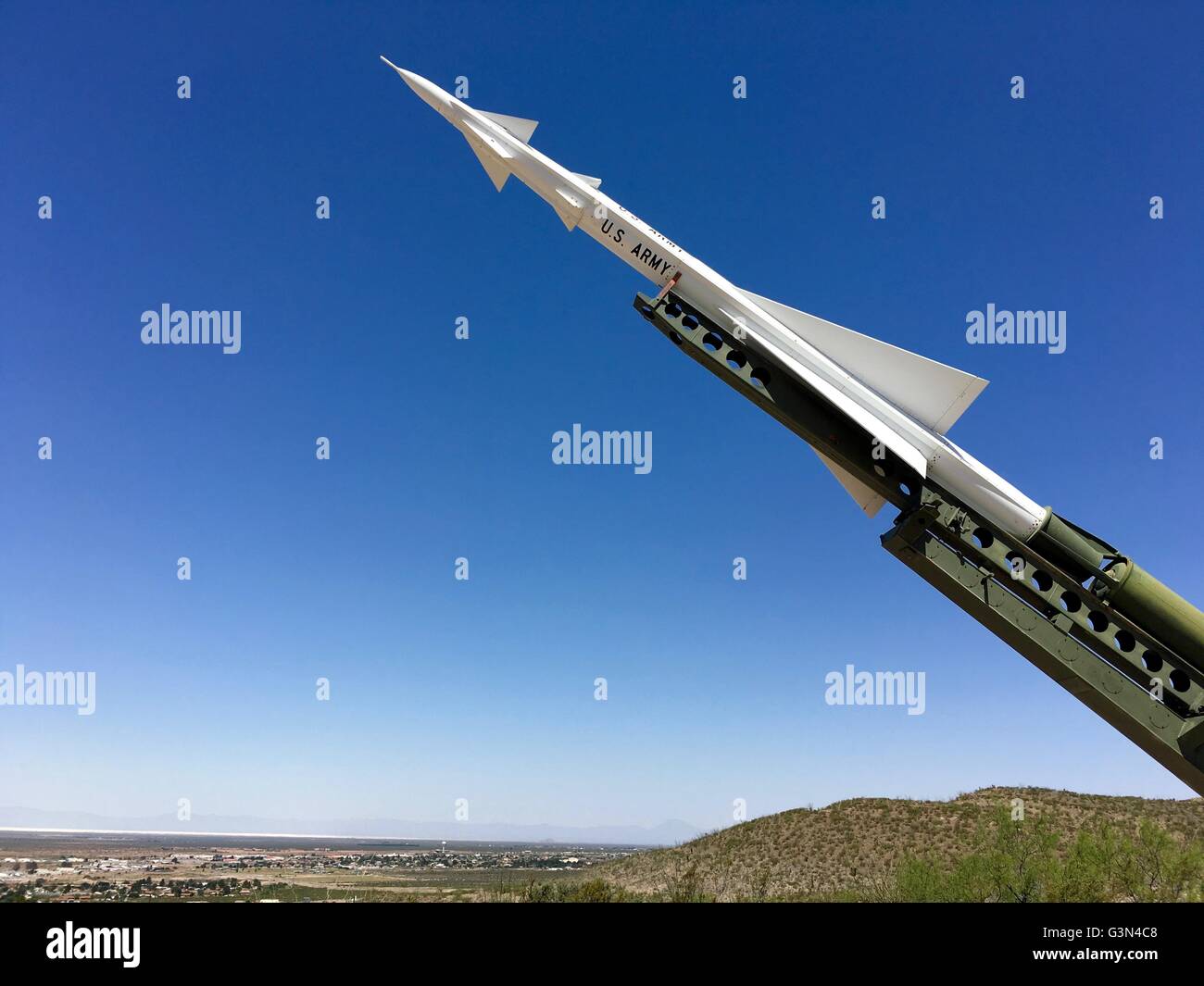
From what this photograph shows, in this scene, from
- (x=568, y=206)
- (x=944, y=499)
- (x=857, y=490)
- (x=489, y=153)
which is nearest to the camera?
(x=944, y=499)

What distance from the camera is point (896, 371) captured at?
9.99 metres

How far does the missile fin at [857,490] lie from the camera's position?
31.0 ft

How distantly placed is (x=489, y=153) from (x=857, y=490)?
672cm

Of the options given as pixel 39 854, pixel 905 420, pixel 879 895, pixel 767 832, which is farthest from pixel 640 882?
pixel 39 854

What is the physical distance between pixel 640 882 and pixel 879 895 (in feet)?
34.1

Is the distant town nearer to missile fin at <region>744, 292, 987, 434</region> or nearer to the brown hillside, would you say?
the brown hillside

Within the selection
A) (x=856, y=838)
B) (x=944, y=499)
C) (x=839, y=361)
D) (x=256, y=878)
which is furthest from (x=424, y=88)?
(x=856, y=838)

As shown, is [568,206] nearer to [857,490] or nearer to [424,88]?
[424,88]

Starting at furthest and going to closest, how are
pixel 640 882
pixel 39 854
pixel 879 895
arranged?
1. pixel 39 854
2. pixel 640 882
3. pixel 879 895

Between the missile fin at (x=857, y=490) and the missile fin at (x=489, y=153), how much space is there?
5958mm

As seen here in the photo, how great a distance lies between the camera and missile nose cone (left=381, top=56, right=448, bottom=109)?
12156 mm

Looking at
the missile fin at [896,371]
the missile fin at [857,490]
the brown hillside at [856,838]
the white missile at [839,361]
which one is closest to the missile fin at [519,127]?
the white missile at [839,361]
